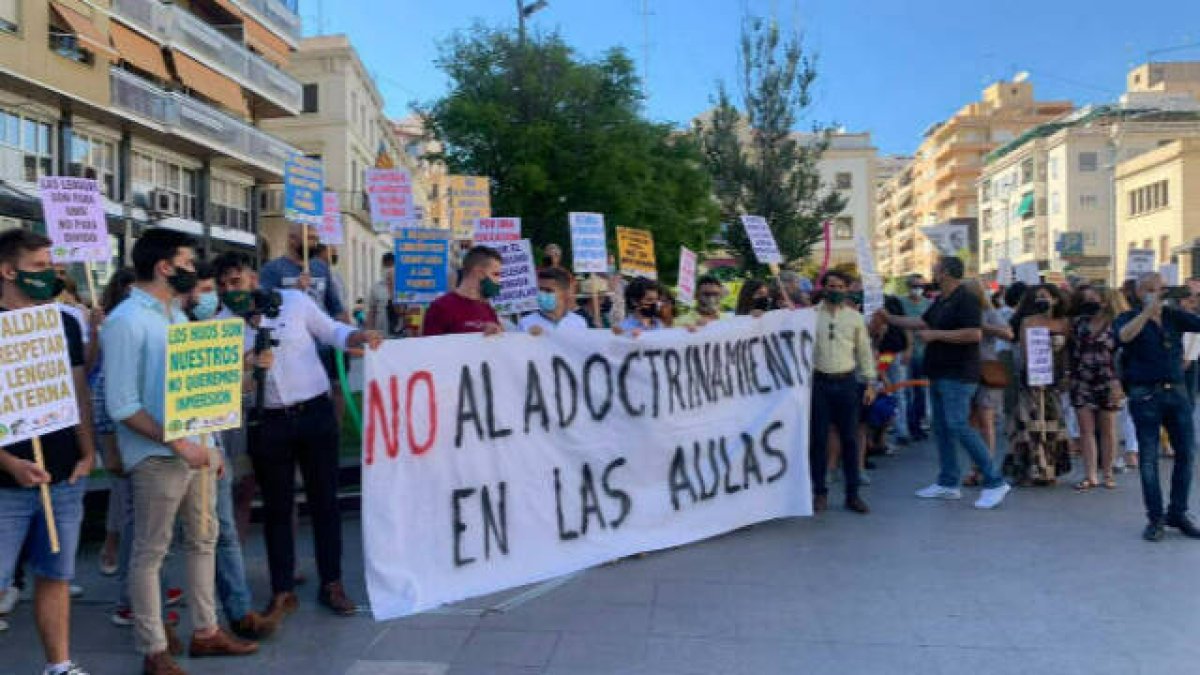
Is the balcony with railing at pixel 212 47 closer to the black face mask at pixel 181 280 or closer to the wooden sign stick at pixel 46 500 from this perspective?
the black face mask at pixel 181 280

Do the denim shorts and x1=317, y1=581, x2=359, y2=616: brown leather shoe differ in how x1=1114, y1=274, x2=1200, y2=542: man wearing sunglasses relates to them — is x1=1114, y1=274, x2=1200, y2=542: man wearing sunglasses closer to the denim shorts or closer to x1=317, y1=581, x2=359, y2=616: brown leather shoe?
x1=317, y1=581, x2=359, y2=616: brown leather shoe

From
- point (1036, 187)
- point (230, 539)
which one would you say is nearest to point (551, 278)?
point (230, 539)

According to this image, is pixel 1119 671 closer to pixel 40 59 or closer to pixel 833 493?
pixel 833 493

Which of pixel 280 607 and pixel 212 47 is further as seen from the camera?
pixel 212 47

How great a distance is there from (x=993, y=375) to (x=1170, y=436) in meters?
2.16

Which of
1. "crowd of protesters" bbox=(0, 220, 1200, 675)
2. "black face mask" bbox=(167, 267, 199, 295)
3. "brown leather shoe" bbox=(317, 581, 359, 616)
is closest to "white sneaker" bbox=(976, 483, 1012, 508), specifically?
"crowd of protesters" bbox=(0, 220, 1200, 675)

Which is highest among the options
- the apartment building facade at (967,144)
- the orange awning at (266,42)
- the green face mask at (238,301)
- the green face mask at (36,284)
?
the apartment building facade at (967,144)

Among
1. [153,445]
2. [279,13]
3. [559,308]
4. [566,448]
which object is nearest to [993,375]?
[559,308]

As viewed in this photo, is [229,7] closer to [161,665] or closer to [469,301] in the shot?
[469,301]

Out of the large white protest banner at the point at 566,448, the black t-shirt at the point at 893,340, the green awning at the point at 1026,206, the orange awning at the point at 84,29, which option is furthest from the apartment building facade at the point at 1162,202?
the large white protest banner at the point at 566,448

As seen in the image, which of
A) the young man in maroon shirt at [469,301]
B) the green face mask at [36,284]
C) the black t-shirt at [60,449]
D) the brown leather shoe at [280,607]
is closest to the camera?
the black t-shirt at [60,449]

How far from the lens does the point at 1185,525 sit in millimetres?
7168

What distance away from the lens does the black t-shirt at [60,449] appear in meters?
4.14

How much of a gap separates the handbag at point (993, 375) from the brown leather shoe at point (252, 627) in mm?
6795
